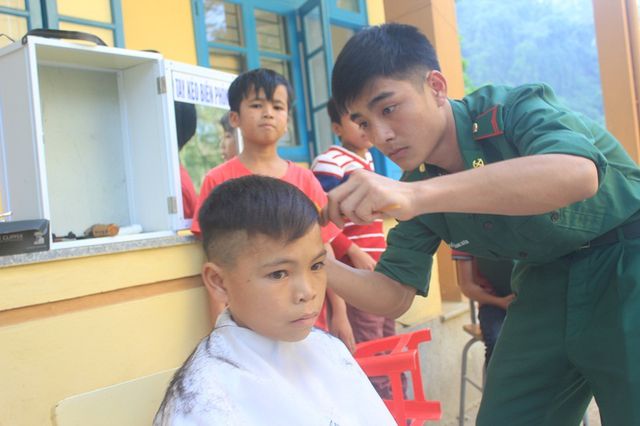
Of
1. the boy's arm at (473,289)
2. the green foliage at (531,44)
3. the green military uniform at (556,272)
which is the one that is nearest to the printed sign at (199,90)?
the green military uniform at (556,272)

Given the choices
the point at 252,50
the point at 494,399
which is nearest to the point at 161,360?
the point at 494,399

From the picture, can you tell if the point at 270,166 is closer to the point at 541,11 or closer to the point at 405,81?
the point at 405,81

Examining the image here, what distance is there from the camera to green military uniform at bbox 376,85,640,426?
1.44 metres

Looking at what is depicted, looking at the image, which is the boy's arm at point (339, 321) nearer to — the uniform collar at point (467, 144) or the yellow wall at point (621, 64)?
the uniform collar at point (467, 144)

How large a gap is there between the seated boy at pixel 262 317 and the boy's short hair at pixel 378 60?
40 cm

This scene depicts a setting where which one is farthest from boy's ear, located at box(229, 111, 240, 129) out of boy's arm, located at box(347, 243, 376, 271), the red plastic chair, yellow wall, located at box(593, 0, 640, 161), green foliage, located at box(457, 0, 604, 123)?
green foliage, located at box(457, 0, 604, 123)

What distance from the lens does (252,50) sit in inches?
187

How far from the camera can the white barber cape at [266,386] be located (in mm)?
1108

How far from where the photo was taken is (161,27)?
12.7 feet

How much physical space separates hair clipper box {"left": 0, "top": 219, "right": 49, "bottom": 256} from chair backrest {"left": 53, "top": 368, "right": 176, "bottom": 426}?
654 millimetres

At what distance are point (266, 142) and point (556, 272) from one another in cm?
121

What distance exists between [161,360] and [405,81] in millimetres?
1300

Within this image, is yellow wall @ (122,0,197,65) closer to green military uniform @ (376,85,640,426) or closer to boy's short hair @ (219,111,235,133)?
boy's short hair @ (219,111,235,133)

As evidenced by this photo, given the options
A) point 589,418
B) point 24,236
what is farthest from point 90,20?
point 589,418
